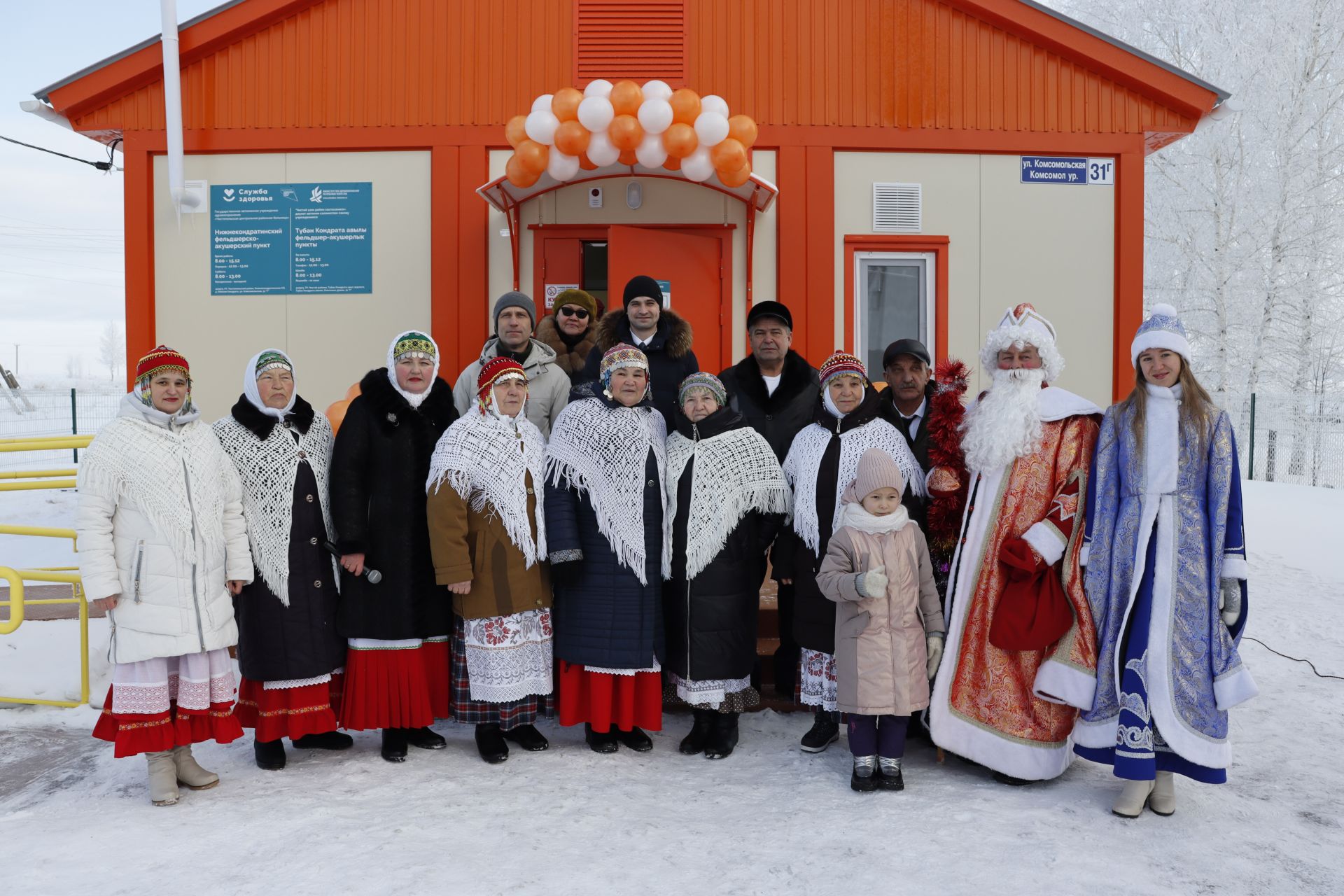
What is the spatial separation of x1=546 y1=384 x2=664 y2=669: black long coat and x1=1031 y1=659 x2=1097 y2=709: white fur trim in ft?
5.31

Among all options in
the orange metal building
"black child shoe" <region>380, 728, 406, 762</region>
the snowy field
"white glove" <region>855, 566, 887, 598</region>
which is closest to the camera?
the snowy field

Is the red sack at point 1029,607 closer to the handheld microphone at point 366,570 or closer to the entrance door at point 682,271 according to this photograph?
the handheld microphone at point 366,570

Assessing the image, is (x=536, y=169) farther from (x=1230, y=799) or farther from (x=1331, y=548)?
(x=1331, y=548)

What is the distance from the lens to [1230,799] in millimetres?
3590

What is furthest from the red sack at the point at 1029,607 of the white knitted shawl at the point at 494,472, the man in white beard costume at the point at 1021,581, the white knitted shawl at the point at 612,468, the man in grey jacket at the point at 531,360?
the man in grey jacket at the point at 531,360

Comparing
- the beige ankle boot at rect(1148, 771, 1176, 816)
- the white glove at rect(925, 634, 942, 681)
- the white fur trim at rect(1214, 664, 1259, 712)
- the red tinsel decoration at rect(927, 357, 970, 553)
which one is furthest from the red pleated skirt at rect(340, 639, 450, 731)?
the white fur trim at rect(1214, 664, 1259, 712)

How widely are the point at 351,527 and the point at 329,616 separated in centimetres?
42

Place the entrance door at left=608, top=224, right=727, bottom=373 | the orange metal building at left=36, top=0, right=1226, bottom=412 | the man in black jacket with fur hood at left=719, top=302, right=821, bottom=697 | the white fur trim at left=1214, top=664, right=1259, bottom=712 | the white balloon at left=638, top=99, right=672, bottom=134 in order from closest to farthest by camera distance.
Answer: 1. the white fur trim at left=1214, top=664, right=1259, bottom=712
2. the man in black jacket with fur hood at left=719, top=302, right=821, bottom=697
3. the white balloon at left=638, top=99, right=672, bottom=134
4. the entrance door at left=608, top=224, right=727, bottom=373
5. the orange metal building at left=36, top=0, right=1226, bottom=412

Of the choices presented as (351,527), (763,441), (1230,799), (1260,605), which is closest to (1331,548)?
(1260,605)

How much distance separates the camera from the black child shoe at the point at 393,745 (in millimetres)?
4008

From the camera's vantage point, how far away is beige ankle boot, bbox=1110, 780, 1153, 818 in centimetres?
339

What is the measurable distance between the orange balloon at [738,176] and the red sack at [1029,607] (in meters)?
3.32

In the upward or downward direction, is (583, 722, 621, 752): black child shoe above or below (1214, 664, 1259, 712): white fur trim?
below

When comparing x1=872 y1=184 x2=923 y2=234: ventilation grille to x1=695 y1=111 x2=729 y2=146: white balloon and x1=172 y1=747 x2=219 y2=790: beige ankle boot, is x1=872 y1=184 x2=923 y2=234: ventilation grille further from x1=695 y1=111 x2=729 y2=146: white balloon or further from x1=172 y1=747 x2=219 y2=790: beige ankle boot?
x1=172 y1=747 x2=219 y2=790: beige ankle boot
